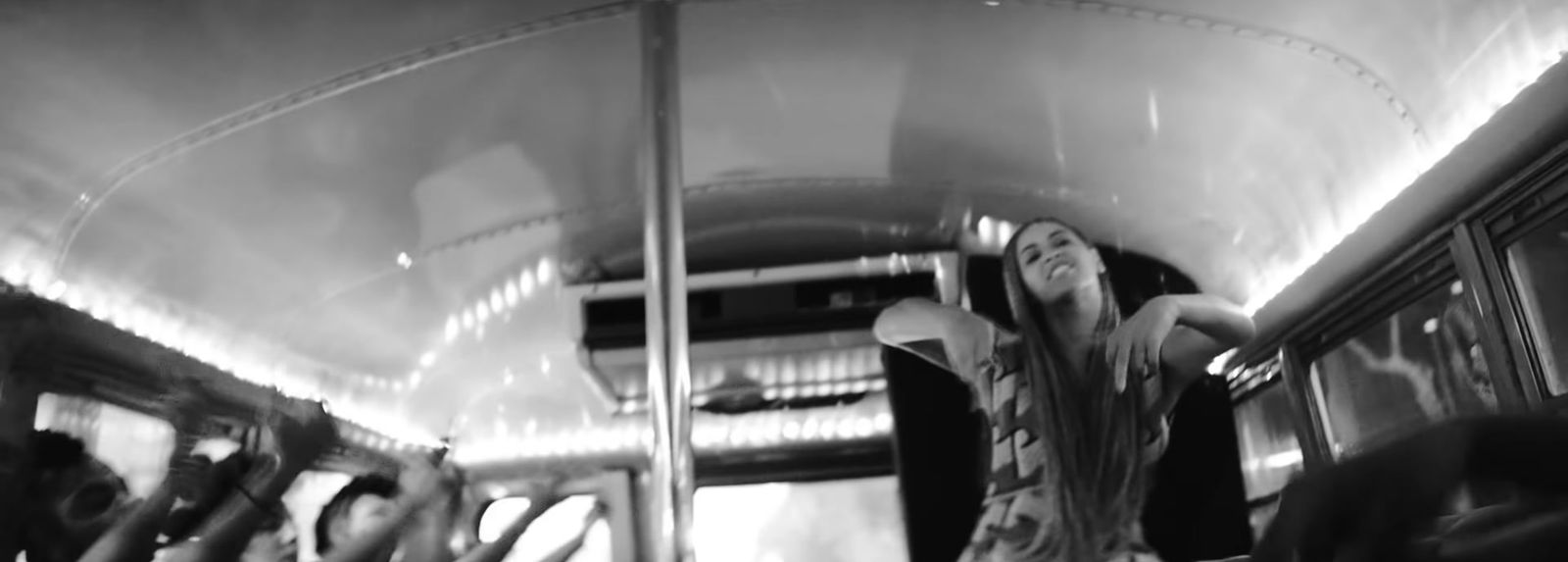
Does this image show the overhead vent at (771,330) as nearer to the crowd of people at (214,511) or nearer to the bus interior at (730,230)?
the bus interior at (730,230)

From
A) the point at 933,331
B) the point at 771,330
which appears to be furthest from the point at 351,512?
the point at 933,331

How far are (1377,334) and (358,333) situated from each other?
1087mm

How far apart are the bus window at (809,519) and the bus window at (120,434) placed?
1.60 feet

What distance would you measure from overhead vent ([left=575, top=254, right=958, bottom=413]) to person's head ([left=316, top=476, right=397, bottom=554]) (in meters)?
0.25

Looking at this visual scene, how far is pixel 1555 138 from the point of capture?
0.76m

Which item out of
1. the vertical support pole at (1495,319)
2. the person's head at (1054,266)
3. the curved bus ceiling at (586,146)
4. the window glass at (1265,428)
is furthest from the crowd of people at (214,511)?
the vertical support pole at (1495,319)

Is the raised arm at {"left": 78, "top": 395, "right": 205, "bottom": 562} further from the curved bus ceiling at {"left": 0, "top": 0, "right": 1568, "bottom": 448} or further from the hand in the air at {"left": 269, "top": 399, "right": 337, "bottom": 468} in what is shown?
the curved bus ceiling at {"left": 0, "top": 0, "right": 1568, "bottom": 448}

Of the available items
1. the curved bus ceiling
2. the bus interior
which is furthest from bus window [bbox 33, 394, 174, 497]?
the curved bus ceiling

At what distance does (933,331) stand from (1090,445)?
0.20 meters

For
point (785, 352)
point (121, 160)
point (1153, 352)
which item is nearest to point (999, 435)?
point (1153, 352)

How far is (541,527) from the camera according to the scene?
1.01 m

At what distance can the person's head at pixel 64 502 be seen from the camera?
2.62 ft

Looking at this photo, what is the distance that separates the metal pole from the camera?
93cm

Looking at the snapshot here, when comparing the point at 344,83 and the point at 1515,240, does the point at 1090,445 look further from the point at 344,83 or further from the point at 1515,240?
the point at 344,83
